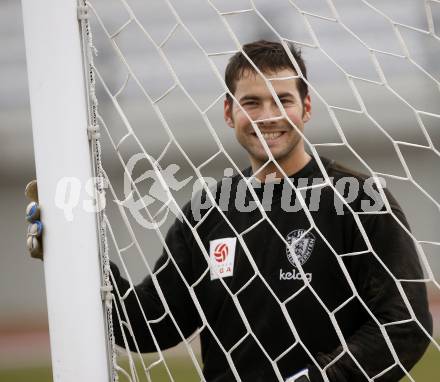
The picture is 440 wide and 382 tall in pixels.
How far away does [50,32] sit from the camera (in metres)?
1.17

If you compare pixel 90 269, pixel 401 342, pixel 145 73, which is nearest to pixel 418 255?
pixel 401 342

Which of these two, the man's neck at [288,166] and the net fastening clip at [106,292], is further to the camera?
the man's neck at [288,166]

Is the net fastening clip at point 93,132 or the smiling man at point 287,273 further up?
the net fastening clip at point 93,132

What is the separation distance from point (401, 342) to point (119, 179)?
4.20 feet

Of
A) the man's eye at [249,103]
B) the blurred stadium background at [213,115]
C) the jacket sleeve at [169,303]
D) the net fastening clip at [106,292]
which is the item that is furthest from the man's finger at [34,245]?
the blurred stadium background at [213,115]

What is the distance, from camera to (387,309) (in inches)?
51.5

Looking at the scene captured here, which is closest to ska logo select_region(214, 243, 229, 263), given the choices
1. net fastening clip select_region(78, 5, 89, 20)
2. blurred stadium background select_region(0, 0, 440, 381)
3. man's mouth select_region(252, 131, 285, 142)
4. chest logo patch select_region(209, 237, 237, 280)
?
chest logo patch select_region(209, 237, 237, 280)

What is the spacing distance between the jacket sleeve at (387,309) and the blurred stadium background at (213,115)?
6.14ft

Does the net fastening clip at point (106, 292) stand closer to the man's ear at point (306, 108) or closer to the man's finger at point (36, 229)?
the man's finger at point (36, 229)

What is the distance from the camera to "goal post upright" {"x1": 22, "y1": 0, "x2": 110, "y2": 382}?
3.85 feet

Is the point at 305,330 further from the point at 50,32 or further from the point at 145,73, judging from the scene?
the point at 145,73

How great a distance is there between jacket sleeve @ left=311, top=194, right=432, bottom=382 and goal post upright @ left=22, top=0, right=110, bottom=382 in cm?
38

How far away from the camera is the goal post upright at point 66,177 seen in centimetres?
117

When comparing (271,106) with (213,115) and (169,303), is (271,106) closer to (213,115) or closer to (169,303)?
(169,303)
